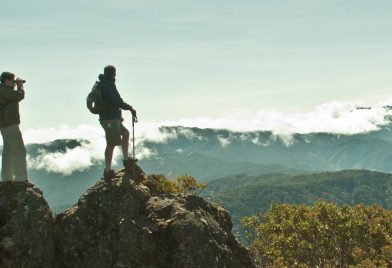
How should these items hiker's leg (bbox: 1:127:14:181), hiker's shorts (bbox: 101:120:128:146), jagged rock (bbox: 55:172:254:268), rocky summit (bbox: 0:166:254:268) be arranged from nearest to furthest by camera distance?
rocky summit (bbox: 0:166:254:268) → jagged rock (bbox: 55:172:254:268) → hiker's leg (bbox: 1:127:14:181) → hiker's shorts (bbox: 101:120:128:146)

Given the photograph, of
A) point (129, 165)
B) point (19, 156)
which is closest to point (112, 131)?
point (129, 165)

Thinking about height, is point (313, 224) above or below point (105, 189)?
below

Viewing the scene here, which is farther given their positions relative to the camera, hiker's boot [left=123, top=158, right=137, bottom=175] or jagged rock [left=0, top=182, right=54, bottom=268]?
hiker's boot [left=123, top=158, right=137, bottom=175]

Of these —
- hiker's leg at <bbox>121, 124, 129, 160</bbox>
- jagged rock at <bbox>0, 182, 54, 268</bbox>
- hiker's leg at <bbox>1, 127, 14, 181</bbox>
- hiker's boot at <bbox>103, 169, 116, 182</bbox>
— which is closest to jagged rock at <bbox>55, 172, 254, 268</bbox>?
hiker's boot at <bbox>103, 169, 116, 182</bbox>

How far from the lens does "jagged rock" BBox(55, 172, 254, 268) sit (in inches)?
591

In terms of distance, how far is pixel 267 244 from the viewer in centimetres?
4547

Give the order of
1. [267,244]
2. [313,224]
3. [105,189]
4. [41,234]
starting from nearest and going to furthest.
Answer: [41,234] < [105,189] < [313,224] < [267,244]

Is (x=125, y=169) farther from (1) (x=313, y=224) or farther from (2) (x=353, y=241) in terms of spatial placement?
(2) (x=353, y=241)

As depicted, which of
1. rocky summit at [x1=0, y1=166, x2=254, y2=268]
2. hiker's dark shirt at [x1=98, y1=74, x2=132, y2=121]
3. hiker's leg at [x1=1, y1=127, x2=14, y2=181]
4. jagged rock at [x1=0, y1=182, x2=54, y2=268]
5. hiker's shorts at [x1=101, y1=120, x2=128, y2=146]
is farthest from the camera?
hiker's shorts at [x1=101, y1=120, x2=128, y2=146]

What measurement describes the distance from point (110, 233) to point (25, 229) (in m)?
2.60

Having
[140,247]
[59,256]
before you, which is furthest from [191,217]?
[59,256]

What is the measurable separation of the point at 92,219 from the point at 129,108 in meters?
4.48

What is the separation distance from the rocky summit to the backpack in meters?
2.90

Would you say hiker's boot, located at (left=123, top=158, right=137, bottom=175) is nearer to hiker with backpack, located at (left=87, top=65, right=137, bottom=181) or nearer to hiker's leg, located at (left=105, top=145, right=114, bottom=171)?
hiker with backpack, located at (left=87, top=65, right=137, bottom=181)
